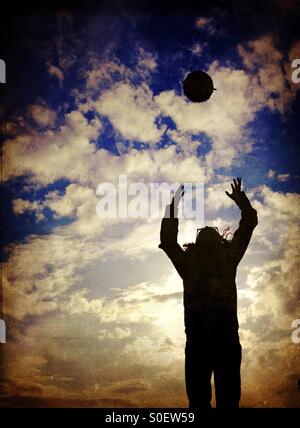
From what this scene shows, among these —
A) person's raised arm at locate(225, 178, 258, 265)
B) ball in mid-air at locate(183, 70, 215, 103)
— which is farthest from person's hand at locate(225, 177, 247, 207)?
ball in mid-air at locate(183, 70, 215, 103)

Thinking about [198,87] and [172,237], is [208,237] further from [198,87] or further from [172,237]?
[198,87]

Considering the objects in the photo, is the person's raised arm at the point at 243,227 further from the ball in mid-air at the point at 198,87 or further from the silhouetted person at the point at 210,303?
the ball in mid-air at the point at 198,87

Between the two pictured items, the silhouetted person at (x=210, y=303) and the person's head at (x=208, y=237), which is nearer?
the silhouetted person at (x=210, y=303)

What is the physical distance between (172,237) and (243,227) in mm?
1253

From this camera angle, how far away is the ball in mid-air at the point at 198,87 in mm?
8195

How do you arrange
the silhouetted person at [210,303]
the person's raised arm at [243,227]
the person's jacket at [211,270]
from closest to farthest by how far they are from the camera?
the silhouetted person at [210,303] → the person's jacket at [211,270] → the person's raised arm at [243,227]

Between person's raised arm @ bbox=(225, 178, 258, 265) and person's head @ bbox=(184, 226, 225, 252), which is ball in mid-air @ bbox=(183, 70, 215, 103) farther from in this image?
person's head @ bbox=(184, 226, 225, 252)

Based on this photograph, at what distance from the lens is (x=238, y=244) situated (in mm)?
7027

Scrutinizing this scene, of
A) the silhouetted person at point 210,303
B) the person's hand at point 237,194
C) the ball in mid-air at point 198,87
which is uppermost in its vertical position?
the ball in mid-air at point 198,87

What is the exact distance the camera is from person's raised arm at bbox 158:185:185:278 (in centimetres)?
706

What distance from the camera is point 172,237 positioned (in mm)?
7148

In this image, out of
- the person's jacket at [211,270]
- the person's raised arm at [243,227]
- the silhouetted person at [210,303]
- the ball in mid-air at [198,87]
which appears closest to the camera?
the silhouetted person at [210,303]

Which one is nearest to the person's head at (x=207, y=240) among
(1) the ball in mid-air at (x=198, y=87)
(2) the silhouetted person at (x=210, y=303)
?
(2) the silhouetted person at (x=210, y=303)
